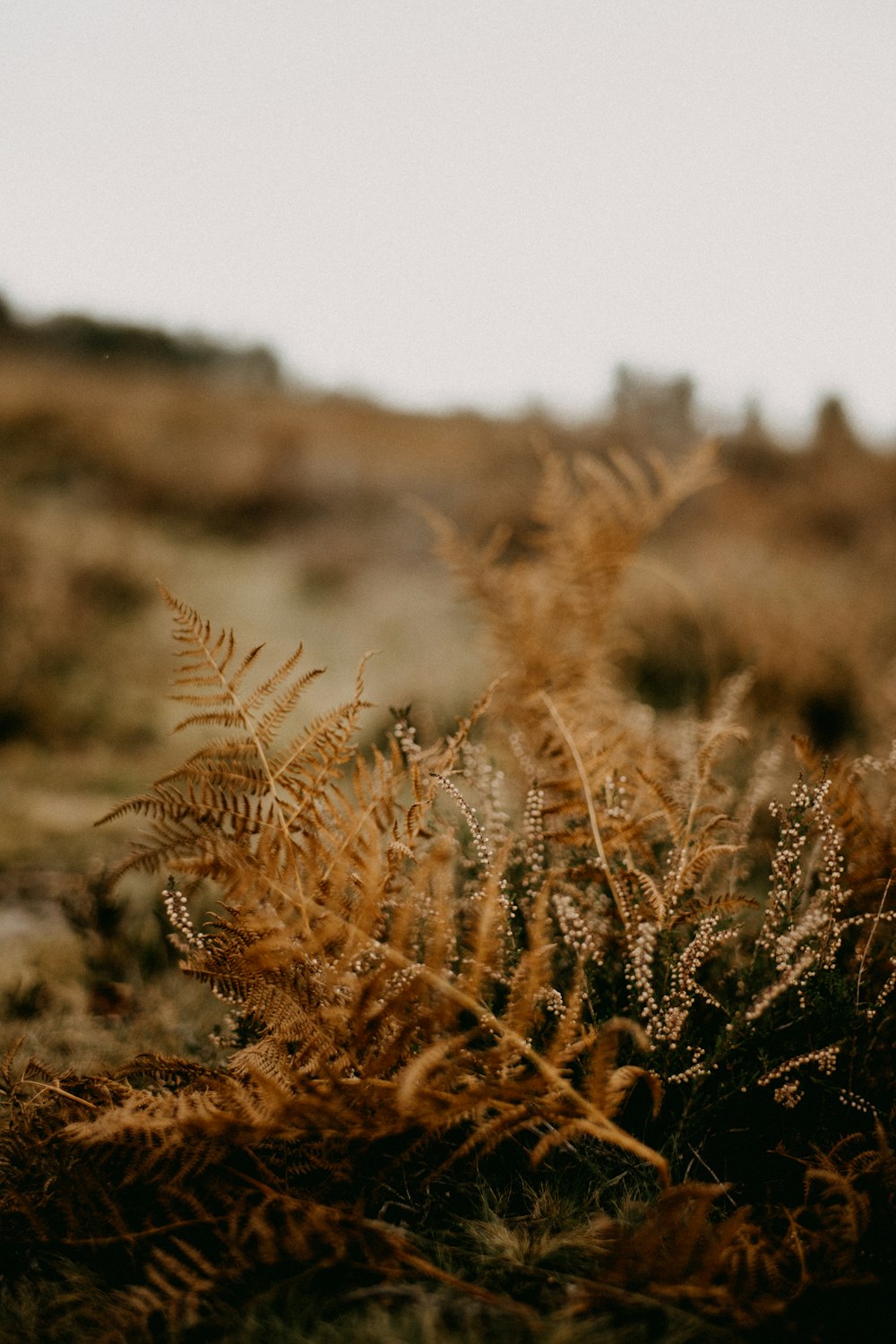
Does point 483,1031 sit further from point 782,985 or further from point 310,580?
point 310,580

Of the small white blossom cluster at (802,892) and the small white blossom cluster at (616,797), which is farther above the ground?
the small white blossom cluster at (616,797)

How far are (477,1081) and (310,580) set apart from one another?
6681 millimetres

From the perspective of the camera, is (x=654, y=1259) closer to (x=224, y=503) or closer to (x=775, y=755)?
(x=775, y=755)

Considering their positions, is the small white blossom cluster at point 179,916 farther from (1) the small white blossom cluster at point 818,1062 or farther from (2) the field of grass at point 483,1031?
(1) the small white blossom cluster at point 818,1062

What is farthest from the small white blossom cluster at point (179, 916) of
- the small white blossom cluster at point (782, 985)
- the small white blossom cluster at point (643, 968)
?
the small white blossom cluster at point (782, 985)

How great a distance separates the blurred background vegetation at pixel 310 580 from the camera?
2873 millimetres

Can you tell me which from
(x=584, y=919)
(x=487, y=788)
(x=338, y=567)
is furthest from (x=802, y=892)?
(x=338, y=567)

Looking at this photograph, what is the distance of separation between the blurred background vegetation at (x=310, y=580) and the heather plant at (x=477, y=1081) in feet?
1.40

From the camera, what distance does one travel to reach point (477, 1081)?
0.95 metres

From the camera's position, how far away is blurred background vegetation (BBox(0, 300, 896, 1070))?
287 centimetres

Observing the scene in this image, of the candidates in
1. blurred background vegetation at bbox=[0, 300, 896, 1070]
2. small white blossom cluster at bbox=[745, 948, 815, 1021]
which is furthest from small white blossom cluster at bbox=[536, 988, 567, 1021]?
blurred background vegetation at bbox=[0, 300, 896, 1070]

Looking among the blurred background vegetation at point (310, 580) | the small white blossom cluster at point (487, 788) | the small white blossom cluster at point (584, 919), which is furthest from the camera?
the blurred background vegetation at point (310, 580)

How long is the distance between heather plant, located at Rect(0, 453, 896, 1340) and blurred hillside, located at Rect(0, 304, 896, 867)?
2.83 feet

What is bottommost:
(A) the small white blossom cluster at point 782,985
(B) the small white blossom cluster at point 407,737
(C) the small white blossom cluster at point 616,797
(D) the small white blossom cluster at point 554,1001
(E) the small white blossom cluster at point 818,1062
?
(E) the small white blossom cluster at point 818,1062
